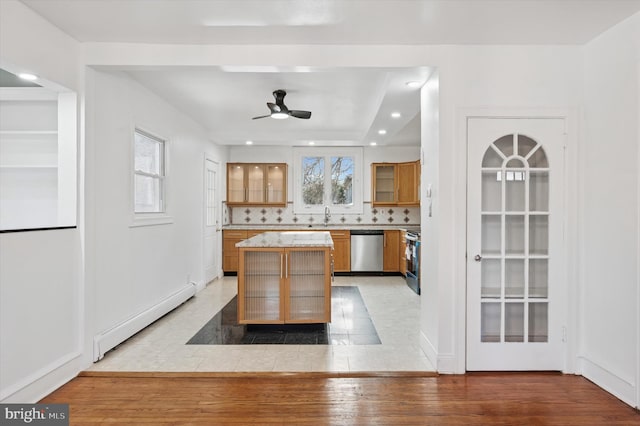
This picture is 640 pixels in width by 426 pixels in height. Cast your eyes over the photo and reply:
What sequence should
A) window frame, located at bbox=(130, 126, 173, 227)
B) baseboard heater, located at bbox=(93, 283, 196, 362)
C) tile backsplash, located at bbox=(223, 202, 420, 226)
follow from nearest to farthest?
baseboard heater, located at bbox=(93, 283, 196, 362)
window frame, located at bbox=(130, 126, 173, 227)
tile backsplash, located at bbox=(223, 202, 420, 226)

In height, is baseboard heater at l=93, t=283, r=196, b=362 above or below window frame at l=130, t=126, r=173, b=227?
below

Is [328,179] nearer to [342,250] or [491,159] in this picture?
[342,250]

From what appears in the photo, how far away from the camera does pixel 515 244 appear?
311 centimetres

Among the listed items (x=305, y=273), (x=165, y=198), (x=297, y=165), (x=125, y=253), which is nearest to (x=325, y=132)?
(x=297, y=165)

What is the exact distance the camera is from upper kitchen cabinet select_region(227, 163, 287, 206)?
7684 millimetres

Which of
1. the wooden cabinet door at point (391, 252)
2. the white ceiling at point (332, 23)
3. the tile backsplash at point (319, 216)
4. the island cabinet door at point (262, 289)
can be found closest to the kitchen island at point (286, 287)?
the island cabinet door at point (262, 289)

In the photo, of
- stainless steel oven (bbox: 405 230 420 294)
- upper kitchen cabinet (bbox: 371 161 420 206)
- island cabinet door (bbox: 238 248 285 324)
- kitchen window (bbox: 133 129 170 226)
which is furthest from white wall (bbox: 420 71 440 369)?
upper kitchen cabinet (bbox: 371 161 420 206)

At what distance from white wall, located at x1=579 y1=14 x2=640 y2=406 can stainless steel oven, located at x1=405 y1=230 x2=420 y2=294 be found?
2.90 meters

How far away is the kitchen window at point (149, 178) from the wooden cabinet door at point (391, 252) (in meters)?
4.07

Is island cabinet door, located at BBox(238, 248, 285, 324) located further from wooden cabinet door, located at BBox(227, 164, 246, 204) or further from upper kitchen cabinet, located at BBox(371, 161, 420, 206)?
upper kitchen cabinet, located at BBox(371, 161, 420, 206)

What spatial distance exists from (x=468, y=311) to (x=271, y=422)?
171cm

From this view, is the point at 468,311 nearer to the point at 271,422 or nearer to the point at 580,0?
the point at 271,422

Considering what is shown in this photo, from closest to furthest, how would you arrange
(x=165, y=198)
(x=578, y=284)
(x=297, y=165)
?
1. (x=578, y=284)
2. (x=165, y=198)
3. (x=297, y=165)

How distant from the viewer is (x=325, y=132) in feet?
22.3
